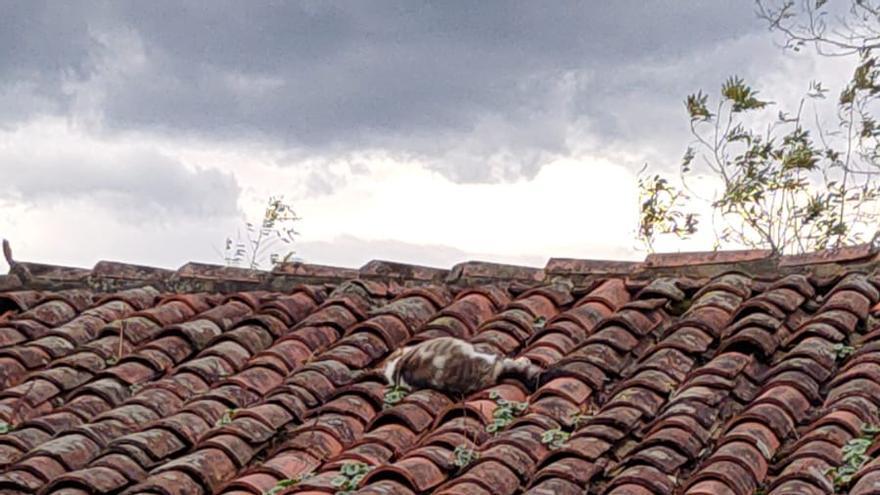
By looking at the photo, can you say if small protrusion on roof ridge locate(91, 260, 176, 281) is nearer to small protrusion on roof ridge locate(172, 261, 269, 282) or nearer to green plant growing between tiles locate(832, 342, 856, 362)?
small protrusion on roof ridge locate(172, 261, 269, 282)

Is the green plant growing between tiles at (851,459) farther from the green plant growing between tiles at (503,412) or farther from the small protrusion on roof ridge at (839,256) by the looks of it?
the small protrusion on roof ridge at (839,256)

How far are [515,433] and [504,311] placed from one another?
178 cm

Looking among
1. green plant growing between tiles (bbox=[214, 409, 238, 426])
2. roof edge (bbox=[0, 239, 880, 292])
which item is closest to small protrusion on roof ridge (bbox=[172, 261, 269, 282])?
roof edge (bbox=[0, 239, 880, 292])

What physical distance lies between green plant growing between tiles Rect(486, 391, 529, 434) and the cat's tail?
0.22 m

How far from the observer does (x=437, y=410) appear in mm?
6207

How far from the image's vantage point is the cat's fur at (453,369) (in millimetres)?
6371

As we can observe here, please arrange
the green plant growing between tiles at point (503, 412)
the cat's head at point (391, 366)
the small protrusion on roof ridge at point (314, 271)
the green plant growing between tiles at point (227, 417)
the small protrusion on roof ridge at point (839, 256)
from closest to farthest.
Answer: the green plant growing between tiles at point (503, 412) → the green plant growing between tiles at point (227, 417) → the cat's head at point (391, 366) → the small protrusion on roof ridge at point (839, 256) → the small protrusion on roof ridge at point (314, 271)

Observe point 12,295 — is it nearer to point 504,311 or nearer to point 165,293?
point 165,293

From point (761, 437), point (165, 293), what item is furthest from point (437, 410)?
point (165, 293)

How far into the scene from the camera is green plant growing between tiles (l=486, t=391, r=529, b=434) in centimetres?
586

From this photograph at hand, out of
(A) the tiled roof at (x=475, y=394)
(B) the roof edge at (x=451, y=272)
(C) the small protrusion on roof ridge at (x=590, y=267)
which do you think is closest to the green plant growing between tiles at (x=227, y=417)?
(A) the tiled roof at (x=475, y=394)

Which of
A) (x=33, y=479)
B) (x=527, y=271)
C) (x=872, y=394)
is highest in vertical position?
(x=527, y=271)

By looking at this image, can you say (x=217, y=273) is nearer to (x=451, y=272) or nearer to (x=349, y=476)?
(x=451, y=272)

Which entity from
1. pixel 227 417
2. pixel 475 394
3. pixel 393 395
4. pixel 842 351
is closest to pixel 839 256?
pixel 842 351
